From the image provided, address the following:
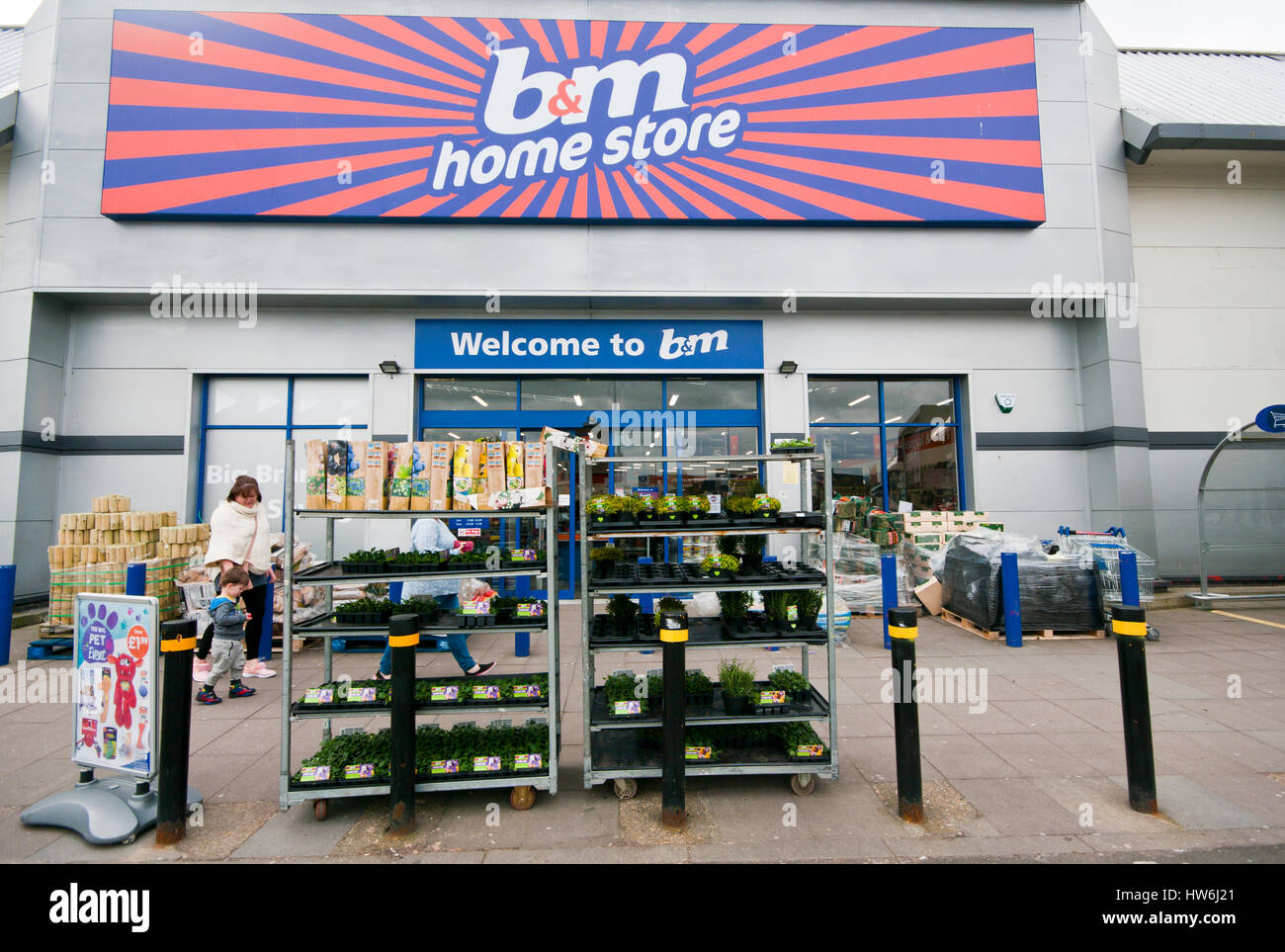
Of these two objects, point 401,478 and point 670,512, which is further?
point 670,512

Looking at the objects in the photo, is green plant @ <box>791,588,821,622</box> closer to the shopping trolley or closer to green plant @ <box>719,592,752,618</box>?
green plant @ <box>719,592,752,618</box>

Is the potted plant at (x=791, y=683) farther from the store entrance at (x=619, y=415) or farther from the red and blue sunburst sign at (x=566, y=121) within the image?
the red and blue sunburst sign at (x=566, y=121)

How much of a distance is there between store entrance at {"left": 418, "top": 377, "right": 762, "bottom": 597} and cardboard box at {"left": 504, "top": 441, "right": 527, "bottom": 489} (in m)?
6.01

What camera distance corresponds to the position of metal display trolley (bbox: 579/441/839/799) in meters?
3.65

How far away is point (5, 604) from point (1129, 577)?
12.7m

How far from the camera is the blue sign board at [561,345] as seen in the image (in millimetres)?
9805

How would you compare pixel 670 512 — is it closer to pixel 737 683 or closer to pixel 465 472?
Answer: pixel 737 683

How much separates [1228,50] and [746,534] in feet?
58.5

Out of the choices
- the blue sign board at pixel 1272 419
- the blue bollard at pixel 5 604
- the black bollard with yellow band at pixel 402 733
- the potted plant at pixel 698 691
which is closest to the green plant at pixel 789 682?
the potted plant at pixel 698 691

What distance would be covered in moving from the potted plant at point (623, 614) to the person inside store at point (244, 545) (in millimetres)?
3831

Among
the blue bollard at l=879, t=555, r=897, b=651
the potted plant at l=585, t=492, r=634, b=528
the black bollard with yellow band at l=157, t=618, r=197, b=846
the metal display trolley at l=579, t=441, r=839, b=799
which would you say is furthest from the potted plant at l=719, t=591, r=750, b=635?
the blue bollard at l=879, t=555, r=897, b=651

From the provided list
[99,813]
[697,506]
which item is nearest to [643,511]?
[697,506]

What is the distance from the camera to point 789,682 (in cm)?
416

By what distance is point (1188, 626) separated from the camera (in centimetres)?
802
